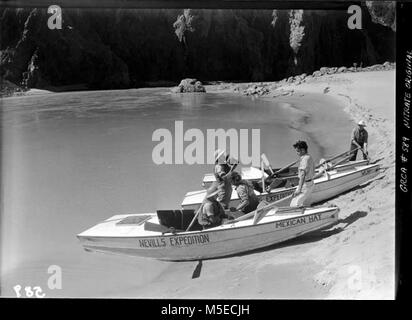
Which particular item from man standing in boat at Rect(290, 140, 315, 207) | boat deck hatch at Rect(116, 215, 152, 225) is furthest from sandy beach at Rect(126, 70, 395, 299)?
boat deck hatch at Rect(116, 215, 152, 225)

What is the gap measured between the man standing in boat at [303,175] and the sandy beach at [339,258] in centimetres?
14

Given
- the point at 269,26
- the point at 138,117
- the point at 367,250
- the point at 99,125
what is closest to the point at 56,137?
the point at 99,125

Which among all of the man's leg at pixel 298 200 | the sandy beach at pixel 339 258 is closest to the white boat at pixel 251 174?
the man's leg at pixel 298 200

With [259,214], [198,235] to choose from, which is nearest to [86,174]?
[198,235]

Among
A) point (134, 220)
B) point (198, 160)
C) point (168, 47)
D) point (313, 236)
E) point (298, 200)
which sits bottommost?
point (313, 236)

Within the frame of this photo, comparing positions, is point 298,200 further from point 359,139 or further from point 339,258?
point 359,139

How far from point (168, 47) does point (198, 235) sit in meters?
1.39

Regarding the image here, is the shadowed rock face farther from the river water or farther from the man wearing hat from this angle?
the man wearing hat

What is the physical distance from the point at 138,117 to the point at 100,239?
0.92m

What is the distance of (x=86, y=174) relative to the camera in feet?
14.0

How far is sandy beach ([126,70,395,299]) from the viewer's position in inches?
163

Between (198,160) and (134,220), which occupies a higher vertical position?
(198,160)

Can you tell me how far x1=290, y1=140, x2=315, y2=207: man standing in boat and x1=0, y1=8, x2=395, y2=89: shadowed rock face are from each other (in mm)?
593
